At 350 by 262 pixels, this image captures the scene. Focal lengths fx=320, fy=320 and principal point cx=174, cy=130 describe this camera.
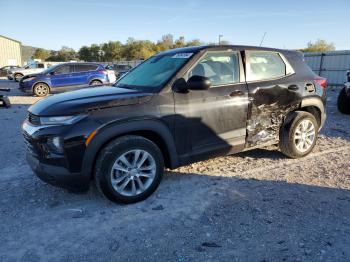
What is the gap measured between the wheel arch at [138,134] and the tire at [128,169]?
0.24 ft

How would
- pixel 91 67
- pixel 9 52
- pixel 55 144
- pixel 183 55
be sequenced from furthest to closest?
1. pixel 9 52
2. pixel 91 67
3. pixel 183 55
4. pixel 55 144

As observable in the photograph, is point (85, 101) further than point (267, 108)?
No

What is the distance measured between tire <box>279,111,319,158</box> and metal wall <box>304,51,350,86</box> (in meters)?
15.8

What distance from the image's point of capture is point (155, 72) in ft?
14.5

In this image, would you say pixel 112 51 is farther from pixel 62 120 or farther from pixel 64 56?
pixel 62 120

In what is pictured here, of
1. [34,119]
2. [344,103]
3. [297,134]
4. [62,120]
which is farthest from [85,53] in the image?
[62,120]

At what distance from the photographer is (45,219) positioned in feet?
11.2

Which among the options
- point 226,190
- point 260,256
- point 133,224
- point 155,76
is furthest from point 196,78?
point 260,256

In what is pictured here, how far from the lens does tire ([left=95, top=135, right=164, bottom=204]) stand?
11.3 ft

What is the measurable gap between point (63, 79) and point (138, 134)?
1299 cm

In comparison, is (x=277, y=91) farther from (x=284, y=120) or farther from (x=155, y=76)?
(x=155, y=76)

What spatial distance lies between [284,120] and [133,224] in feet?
9.49

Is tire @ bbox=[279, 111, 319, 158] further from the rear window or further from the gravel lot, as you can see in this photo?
the rear window

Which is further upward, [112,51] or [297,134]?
[112,51]
